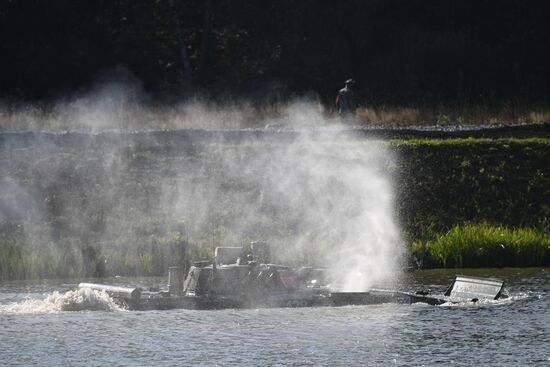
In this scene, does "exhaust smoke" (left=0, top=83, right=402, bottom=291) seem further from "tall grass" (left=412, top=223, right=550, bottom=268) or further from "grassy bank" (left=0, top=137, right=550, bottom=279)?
"tall grass" (left=412, top=223, right=550, bottom=268)

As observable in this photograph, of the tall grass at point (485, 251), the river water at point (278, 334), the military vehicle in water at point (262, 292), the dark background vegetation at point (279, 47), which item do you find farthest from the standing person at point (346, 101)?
the military vehicle in water at point (262, 292)

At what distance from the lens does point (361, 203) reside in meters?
56.0

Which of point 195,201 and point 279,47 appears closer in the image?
point 195,201

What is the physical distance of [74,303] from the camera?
3881cm

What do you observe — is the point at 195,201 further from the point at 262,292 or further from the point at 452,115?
the point at 452,115

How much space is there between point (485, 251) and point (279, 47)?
42.2m

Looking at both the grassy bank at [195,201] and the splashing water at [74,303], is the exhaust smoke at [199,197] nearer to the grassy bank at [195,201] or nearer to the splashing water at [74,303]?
the grassy bank at [195,201]

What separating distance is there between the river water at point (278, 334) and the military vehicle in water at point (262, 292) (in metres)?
0.33

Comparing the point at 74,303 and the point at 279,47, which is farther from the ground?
the point at 279,47

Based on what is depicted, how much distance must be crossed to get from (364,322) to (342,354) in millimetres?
4241

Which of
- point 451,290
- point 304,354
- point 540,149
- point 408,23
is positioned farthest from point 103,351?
point 408,23

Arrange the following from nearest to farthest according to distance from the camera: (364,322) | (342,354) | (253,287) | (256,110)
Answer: (342,354)
(364,322)
(253,287)
(256,110)

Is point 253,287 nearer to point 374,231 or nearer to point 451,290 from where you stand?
point 451,290

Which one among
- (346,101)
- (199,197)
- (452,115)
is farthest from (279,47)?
(199,197)
